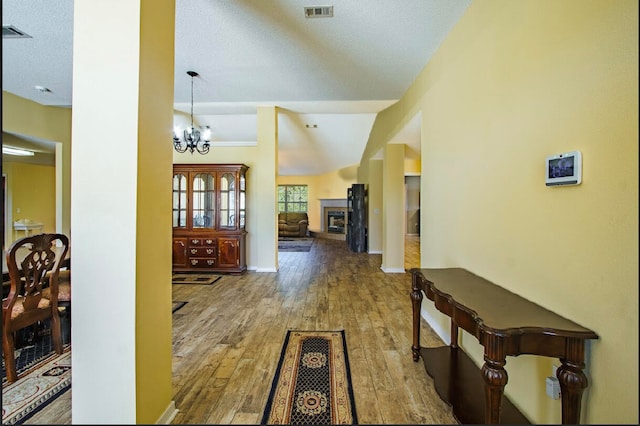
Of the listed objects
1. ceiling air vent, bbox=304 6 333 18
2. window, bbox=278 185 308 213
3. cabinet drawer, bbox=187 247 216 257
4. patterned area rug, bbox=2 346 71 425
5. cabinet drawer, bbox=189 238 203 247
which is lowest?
patterned area rug, bbox=2 346 71 425

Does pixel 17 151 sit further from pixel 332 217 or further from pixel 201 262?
pixel 332 217

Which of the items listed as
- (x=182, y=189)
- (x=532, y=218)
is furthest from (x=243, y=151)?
(x=532, y=218)

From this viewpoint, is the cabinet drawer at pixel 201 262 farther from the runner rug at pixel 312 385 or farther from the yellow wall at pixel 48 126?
the runner rug at pixel 312 385

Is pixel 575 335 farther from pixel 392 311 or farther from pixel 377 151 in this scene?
pixel 377 151

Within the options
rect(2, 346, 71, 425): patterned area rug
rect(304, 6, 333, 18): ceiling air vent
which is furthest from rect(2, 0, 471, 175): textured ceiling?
rect(2, 346, 71, 425): patterned area rug

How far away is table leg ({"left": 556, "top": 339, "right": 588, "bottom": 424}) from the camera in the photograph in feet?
3.20

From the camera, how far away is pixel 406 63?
2.89 metres

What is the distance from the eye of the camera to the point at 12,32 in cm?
239

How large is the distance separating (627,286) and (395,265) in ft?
13.5

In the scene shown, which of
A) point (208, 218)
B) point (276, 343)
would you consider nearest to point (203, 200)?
point (208, 218)

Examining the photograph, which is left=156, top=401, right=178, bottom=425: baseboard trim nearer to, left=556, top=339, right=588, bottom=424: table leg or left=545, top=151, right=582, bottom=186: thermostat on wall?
left=556, top=339, right=588, bottom=424: table leg

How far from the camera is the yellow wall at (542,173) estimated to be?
2.81 feet

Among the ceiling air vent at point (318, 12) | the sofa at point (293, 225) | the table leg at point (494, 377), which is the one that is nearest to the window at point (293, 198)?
the sofa at point (293, 225)

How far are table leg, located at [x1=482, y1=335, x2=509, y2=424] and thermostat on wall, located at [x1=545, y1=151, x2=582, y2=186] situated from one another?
70 cm
